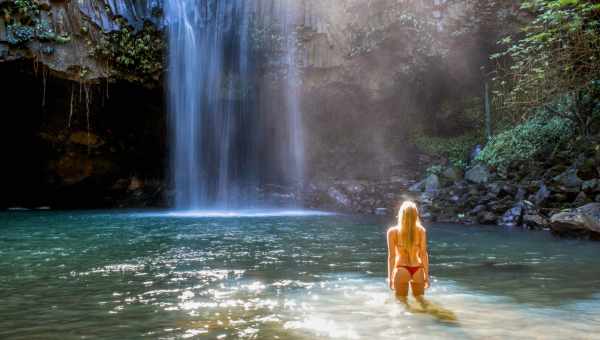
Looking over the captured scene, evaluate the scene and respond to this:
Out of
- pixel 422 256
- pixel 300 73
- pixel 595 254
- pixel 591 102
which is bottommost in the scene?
pixel 595 254

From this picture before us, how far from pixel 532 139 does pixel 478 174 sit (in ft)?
8.91

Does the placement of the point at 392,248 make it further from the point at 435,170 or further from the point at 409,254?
the point at 435,170

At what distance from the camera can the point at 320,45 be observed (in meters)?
21.8

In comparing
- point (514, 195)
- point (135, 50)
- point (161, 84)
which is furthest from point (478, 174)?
point (135, 50)

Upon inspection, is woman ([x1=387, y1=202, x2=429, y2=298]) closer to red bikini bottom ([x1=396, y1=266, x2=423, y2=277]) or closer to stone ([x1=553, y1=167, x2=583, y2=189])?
red bikini bottom ([x1=396, y1=266, x2=423, y2=277])

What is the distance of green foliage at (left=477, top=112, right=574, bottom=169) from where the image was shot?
1497 cm

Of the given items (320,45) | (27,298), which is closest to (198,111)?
(320,45)

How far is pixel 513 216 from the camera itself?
13.1m

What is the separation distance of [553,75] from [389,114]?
1201cm

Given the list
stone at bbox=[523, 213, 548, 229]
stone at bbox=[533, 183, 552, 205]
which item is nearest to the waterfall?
stone at bbox=[533, 183, 552, 205]

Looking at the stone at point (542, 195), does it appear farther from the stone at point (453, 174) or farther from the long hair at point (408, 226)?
the long hair at point (408, 226)

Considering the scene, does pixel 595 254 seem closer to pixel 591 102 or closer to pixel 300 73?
pixel 591 102

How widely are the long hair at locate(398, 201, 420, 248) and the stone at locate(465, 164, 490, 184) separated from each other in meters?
13.1

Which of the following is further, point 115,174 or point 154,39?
point 115,174
